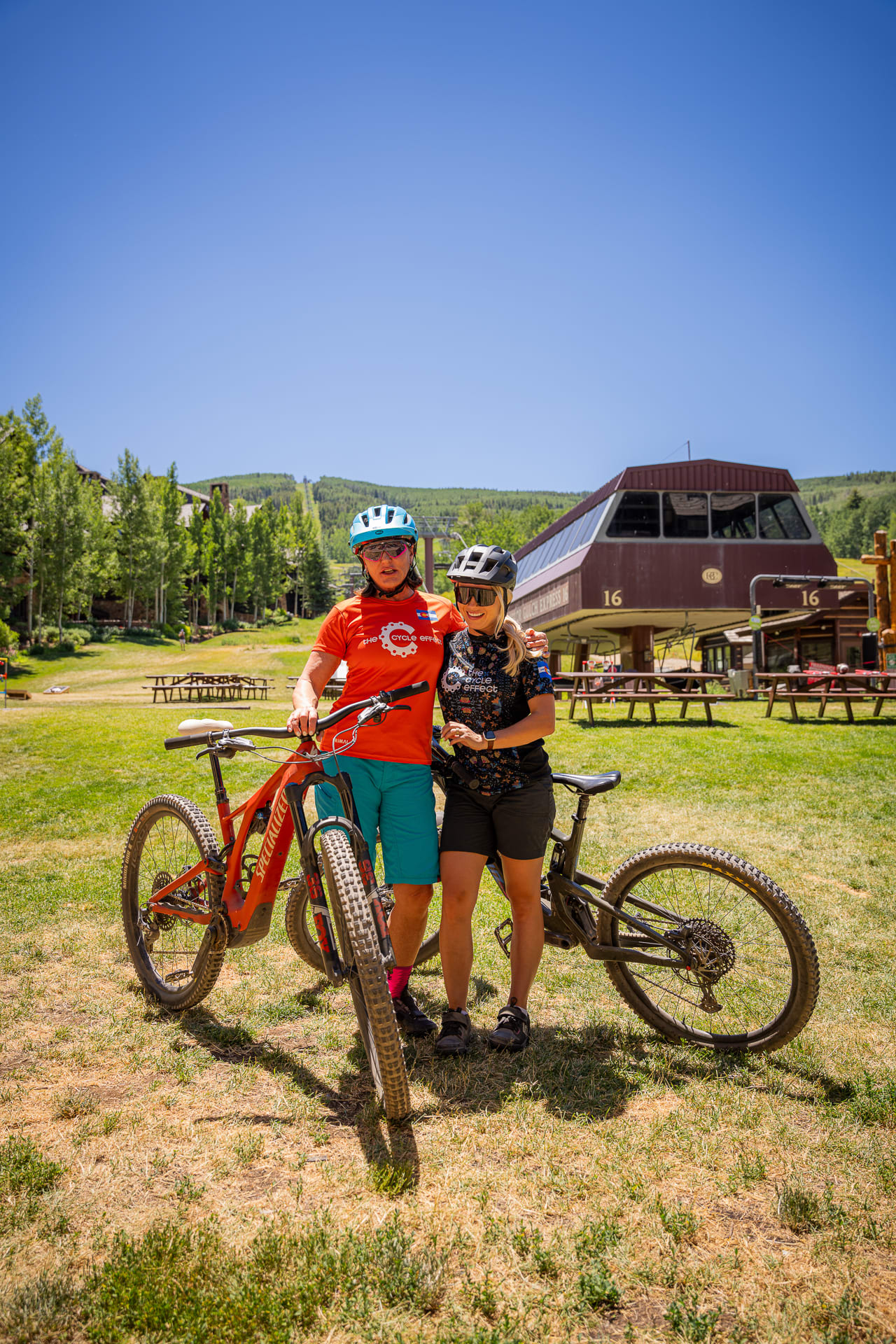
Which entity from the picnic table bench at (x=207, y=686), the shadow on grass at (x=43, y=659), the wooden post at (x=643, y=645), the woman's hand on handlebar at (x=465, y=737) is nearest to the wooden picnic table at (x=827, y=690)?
the wooden post at (x=643, y=645)

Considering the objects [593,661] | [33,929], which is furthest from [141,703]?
[33,929]

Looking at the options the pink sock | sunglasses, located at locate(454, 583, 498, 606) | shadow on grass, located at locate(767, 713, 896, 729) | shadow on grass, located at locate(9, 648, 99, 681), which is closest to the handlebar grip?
sunglasses, located at locate(454, 583, 498, 606)

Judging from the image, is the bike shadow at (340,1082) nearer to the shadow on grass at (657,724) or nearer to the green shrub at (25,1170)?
the green shrub at (25,1170)

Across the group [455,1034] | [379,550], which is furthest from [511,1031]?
[379,550]

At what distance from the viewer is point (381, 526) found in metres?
3.15

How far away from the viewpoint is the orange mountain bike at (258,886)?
2520mm

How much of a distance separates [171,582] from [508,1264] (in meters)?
56.8

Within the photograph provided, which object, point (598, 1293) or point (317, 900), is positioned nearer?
point (598, 1293)

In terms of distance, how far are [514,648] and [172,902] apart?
6.37 feet

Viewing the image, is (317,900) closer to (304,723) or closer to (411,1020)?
(304,723)

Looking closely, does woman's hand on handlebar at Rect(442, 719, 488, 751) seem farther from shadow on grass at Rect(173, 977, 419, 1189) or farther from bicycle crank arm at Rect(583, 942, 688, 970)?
shadow on grass at Rect(173, 977, 419, 1189)

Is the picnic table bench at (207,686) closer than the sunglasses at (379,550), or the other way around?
the sunglasses at (379,550)

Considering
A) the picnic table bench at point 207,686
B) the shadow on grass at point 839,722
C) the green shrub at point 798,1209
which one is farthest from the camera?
the picnic table bench at point 207,686

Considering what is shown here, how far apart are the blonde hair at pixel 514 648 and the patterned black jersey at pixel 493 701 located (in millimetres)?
21
